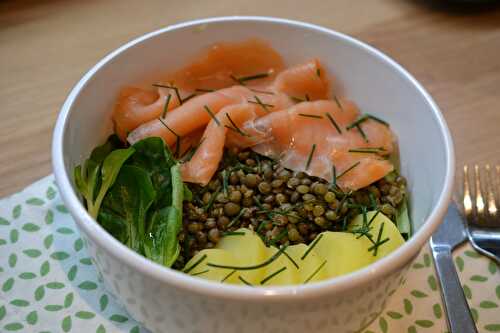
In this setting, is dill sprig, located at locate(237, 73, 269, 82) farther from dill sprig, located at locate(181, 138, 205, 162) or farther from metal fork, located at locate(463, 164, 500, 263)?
metal fork, located at locate(463, 164, 500, 263)

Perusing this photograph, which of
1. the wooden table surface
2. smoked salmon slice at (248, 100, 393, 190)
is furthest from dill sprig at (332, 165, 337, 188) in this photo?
the wooden table surface

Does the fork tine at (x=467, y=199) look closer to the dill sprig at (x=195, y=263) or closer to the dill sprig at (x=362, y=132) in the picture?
the dill sprig at (x=362, y=132)

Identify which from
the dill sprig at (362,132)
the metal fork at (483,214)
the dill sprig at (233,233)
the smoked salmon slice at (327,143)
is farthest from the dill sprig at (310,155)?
the metal fork at (483,214)

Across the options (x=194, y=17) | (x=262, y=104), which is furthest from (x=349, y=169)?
(x=194, y=17)

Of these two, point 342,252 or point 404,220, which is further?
point 404,220

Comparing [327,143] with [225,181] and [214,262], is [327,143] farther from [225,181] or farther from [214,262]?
[214,262]
